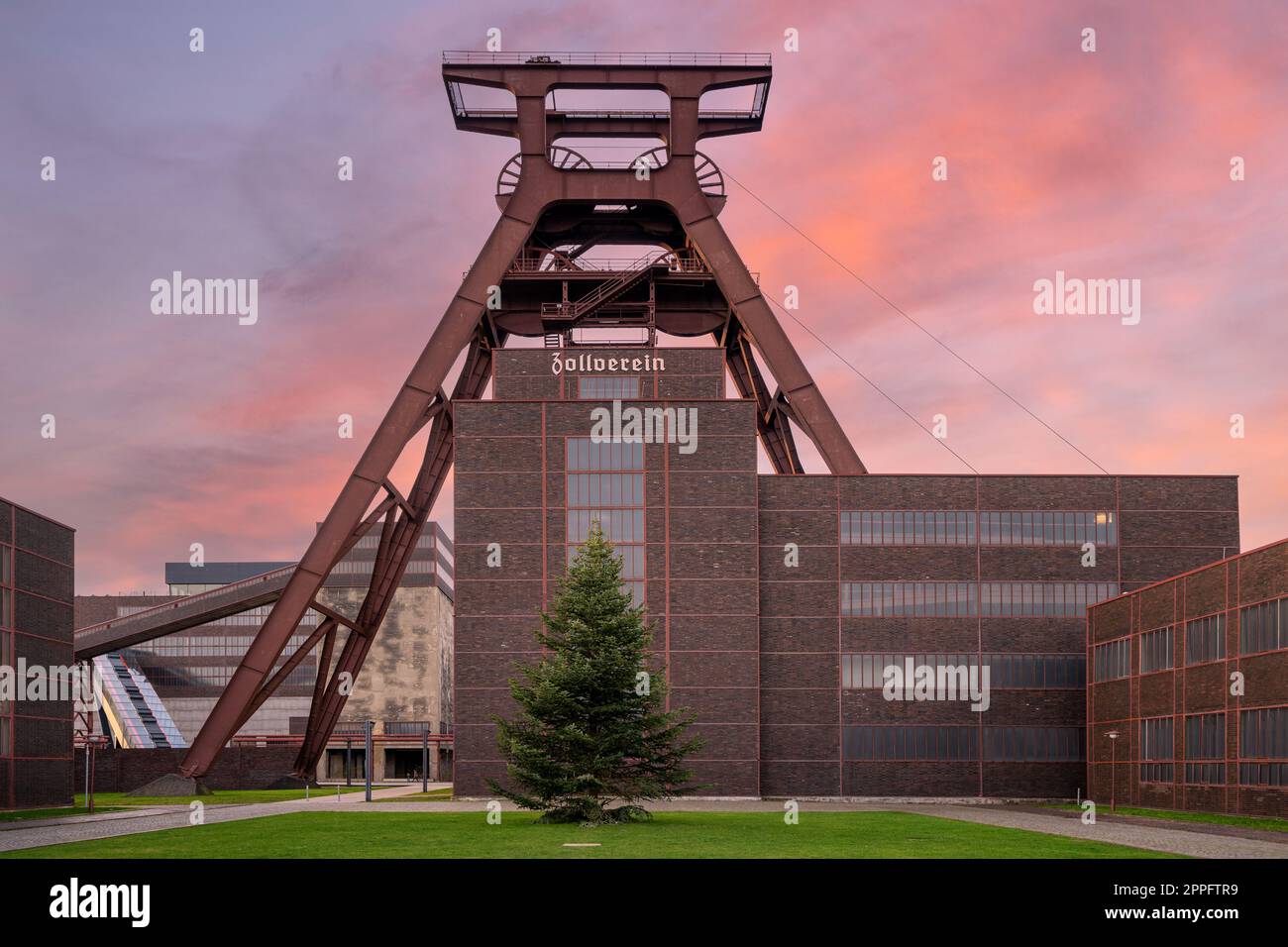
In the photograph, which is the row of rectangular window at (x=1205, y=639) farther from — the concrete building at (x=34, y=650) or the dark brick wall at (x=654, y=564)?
the concrete building at (x=34, y=650)

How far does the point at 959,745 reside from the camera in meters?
57.5

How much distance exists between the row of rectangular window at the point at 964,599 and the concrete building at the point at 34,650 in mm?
31930

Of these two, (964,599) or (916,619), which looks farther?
(964,599)

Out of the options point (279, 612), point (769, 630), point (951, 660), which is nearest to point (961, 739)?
point (951, 660)

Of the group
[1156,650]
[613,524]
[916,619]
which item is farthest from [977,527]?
[613,524]

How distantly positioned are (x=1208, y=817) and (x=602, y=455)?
28226mm

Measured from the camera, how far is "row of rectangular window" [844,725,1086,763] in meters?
57.4

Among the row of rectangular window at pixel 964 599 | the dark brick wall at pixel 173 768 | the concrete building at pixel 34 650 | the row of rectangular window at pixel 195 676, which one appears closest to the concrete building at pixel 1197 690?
the row of rectangular window at pixel 964 599

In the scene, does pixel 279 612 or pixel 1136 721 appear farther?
pixel 279 612

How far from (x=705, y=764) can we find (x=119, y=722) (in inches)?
2389

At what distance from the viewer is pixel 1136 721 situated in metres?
49.5

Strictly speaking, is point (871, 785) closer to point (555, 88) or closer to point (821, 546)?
point (821, 546)

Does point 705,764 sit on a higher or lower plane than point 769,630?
lower

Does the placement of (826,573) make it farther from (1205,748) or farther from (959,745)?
(1205,748)
